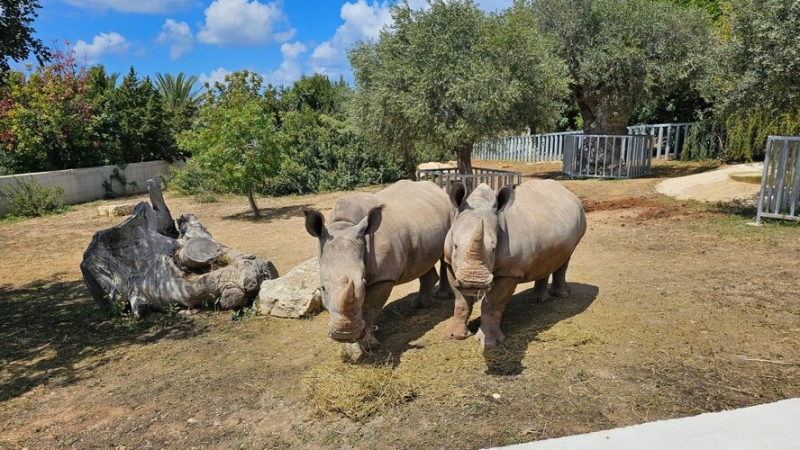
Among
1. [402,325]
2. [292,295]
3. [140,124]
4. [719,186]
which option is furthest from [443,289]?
[140,124]

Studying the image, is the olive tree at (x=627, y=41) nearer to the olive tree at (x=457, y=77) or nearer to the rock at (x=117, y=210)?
the olive tree at (x=457, y=77)

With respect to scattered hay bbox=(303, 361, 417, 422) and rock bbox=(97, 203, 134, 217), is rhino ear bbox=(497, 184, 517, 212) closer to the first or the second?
scattered hay bbox=(303, 361, 417, 422)

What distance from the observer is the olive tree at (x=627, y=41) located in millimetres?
19984

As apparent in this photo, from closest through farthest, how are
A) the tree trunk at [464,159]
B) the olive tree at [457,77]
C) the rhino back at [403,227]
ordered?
the rhino back at [403,227], the olive tree at [457,77], the tree trunk at [464,159]

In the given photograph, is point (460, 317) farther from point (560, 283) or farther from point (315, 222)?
point (560, 283)

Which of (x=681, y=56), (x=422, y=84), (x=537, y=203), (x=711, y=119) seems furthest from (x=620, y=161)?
(x=537, y=203)

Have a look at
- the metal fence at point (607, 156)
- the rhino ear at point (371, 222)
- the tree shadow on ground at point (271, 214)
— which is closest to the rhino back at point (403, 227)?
the rhino ear at point (371, 222)

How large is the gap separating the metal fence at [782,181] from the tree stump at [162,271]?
10.2m

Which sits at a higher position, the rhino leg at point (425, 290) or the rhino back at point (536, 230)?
the rhino back at point (536, 230)

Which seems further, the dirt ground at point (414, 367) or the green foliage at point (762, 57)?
the green foliage at point (762, 57)

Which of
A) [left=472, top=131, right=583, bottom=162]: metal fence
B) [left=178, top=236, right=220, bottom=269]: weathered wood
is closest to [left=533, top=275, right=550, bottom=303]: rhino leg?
[left=178, top=236, right=220, bottom=269]: weathered wood

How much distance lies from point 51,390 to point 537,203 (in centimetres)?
544

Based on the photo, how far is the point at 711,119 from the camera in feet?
78.0

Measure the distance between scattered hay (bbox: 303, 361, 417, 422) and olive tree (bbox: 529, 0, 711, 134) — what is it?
59.8 ft
